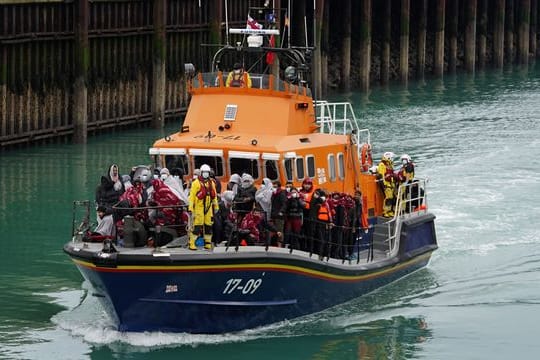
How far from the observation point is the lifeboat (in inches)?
735

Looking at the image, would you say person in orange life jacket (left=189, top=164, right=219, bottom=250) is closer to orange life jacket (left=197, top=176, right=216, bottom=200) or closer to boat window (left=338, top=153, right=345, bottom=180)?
orange life jacket (left=197, top=176, right=216, bottom=200)

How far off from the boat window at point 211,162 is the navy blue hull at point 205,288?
Answer: 2144 mm

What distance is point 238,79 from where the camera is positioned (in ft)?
71.8

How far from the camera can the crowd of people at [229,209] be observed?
1886 cm

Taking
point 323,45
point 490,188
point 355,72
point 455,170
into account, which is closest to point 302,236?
point 490,188

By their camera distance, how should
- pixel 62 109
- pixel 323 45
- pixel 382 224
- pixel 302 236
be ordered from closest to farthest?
pixel 302 236 → pixel 382 224 → pixel 62 109 → pixel 323 45

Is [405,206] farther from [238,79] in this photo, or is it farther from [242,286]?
[242,286]

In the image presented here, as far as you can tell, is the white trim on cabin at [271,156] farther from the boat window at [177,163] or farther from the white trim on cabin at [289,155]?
the boat window at [177,163]

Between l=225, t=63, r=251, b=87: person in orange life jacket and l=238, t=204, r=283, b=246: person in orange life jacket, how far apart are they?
9.11 ft

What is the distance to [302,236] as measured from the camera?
20.0 m

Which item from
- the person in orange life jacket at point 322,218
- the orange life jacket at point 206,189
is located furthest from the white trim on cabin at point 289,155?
the orange life jacket at point 206,189

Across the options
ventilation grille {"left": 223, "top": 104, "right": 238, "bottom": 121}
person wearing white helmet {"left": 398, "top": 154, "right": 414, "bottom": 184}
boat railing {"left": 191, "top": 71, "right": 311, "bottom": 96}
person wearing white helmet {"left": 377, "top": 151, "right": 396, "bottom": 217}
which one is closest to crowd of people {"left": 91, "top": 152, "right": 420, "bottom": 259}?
ventilation grille {"left": 223, "top": 104, "right": 238, "bottom": 121}

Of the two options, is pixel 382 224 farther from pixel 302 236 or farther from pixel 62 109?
pixel 62 109

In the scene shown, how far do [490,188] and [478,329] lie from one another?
12153 mm
